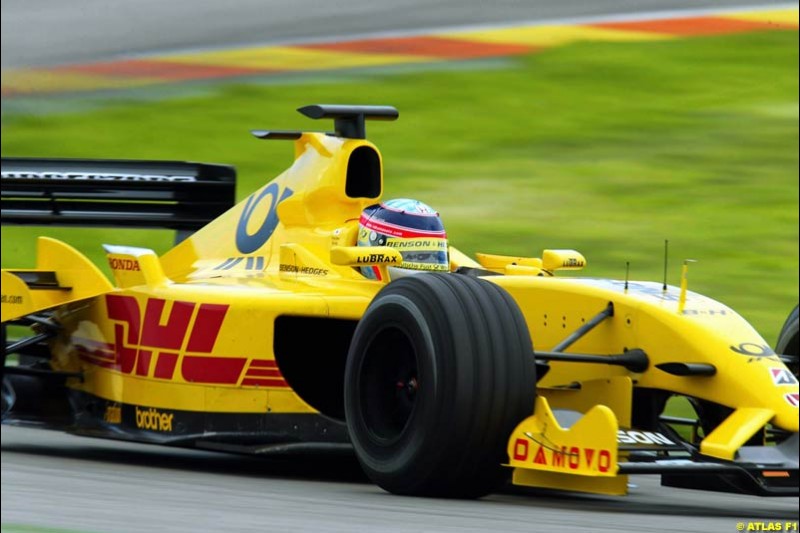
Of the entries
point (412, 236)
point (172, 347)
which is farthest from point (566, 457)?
point (172, 347)

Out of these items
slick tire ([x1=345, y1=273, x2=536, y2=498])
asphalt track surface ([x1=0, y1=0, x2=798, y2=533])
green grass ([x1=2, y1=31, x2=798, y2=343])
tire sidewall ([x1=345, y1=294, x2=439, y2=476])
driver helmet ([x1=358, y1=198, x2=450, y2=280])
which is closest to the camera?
asphalt track surface ([x1=0, y1=0, x2=798, y2=533])

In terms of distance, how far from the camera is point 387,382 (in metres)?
6.88

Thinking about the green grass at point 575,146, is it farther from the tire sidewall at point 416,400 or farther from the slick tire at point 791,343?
the tire sidewall at point 416,400

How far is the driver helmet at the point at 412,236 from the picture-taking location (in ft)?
25.2

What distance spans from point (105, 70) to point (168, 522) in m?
13.8

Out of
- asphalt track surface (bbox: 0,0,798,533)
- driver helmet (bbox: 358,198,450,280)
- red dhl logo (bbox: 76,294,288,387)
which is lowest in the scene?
asphalt track surface (bbox: 0,0,798,533)

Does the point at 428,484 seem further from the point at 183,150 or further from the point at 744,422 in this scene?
the point at 183,150

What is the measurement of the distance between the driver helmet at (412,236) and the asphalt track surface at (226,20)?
1158 centimetres

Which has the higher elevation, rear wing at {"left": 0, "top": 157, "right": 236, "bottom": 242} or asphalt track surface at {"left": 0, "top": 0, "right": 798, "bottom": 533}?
rear wing at {"left": 0, "top": 157, "right": 236, "bottom": 242}

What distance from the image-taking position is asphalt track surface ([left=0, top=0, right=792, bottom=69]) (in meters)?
19.2

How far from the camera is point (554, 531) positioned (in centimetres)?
576

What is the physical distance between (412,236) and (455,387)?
1530 mm

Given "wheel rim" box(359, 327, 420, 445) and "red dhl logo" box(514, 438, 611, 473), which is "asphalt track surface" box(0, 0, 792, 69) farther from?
"red dhl logo" box(514, 438, 611, 473)

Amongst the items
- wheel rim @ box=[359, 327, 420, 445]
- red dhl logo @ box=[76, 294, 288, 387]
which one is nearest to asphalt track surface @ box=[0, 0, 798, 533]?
wheel rim @ box=[359, 327, 420, 445]
